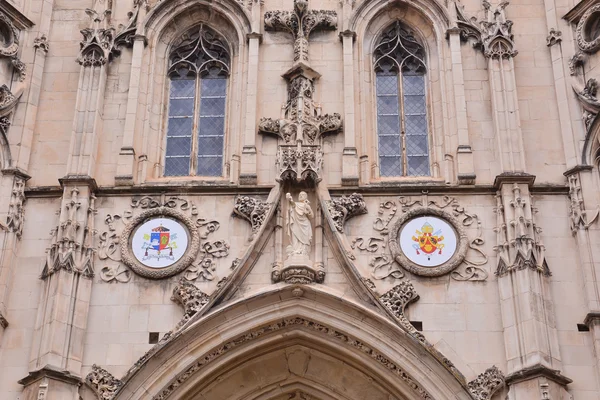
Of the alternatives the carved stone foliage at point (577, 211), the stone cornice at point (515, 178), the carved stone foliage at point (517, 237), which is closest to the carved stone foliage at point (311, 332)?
the carved stone foliage at point (517, 237)

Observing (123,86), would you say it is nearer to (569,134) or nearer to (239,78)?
(239,78)

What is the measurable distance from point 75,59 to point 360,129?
5.61 meters

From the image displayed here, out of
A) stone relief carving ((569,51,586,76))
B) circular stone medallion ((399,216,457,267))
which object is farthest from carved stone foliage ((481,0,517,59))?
circular stone medallion ((399,216,457,267))

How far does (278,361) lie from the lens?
1902 cm

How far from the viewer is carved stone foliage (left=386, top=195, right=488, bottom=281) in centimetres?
1889

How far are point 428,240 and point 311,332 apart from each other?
2540mm

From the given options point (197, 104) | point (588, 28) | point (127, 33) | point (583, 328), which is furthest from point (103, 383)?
point (588, 28)

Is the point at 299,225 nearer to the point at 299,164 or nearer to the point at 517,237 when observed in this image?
the point at 299,164

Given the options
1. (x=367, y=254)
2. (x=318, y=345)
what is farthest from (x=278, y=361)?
(x=367, y=254)

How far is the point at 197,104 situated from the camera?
70.3 ft

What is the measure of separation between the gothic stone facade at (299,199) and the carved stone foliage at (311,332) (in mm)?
35

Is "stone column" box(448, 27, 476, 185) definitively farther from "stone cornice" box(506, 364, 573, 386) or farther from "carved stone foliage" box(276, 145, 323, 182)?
"stone cornice" box(506, 364, 573, 386)

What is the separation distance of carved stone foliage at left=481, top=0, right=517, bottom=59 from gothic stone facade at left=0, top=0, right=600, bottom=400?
0.04 metres

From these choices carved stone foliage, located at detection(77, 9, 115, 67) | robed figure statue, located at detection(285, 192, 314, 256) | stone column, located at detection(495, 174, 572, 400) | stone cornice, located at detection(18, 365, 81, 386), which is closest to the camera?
stone column, located at detection(495, 174, 572, 400)
